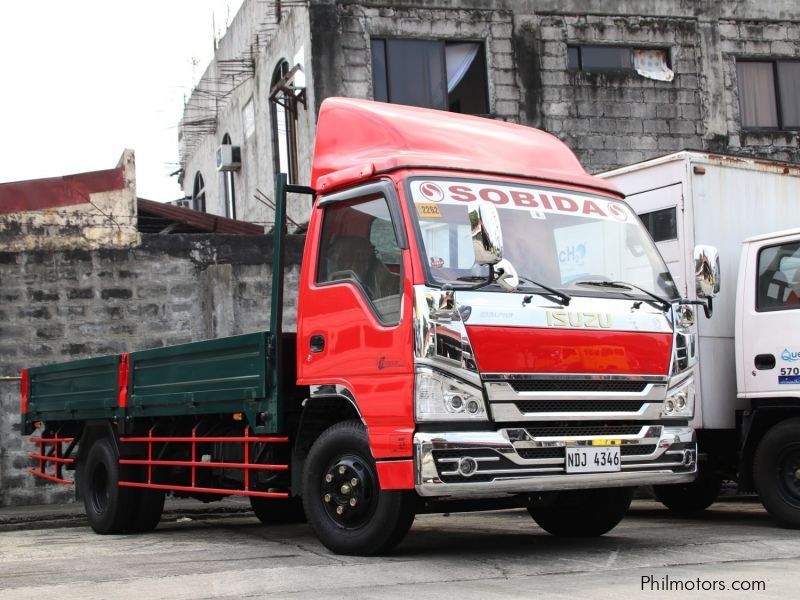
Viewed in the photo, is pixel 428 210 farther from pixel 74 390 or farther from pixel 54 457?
pixel 54 457

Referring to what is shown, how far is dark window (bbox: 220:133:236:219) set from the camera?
939 inches

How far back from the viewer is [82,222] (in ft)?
47.2

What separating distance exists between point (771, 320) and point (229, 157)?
49.4 feet

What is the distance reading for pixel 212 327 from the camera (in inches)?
575

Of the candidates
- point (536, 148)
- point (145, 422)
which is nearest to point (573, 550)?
point (536, 148)

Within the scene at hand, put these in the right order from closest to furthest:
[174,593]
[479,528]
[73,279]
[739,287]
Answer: [174,593] → [739,287] → [479,528] → [73,279]

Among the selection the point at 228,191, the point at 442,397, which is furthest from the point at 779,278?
the point at 228,191

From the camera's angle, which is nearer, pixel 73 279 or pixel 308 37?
pixel 73 279

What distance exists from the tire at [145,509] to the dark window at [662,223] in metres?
4.79

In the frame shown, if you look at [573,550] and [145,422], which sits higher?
[145,422]

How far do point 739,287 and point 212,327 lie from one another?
288 inches

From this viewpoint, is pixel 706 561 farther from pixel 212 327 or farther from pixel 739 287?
Answer: pixel 212 327

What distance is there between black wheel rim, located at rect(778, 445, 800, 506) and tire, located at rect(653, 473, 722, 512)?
5.26 ft

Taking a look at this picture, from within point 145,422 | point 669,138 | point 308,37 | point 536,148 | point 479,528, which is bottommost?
point 479,528
